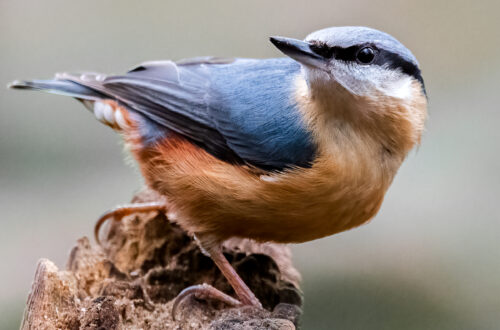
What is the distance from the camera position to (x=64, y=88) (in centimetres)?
335

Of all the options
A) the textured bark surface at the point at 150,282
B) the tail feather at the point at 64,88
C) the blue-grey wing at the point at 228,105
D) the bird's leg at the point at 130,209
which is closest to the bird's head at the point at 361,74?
the blue-grey wing at the point at 228,105

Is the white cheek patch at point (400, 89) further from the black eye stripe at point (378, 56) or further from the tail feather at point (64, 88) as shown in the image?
the tail feather at point (64, 88)

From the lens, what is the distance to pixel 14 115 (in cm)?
508

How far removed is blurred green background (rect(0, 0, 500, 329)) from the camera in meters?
3.22

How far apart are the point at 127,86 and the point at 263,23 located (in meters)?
2.23

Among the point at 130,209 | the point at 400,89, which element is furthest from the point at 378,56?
the point at 130,209

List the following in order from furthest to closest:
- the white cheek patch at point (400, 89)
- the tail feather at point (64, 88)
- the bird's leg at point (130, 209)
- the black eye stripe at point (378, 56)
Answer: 1. the tail feather at point (64, 88)
2. the bird's leg at point (130, 209)
3. the white cheek patch at point (400, 89)
4. the black eye stripe at point (378, 56)

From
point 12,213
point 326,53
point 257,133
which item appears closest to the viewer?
point 326,53

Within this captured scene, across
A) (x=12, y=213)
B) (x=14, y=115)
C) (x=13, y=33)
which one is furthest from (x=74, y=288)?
(x=13, y=33)

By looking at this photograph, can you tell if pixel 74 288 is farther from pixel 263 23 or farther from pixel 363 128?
pixel 263 23

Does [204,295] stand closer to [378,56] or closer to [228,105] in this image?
[228,105]

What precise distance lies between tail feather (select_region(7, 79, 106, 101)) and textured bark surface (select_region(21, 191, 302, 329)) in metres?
0.59

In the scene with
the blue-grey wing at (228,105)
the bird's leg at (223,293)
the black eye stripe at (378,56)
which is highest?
the black eye stripe at (378,56)

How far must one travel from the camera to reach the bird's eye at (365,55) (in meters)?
2.50
